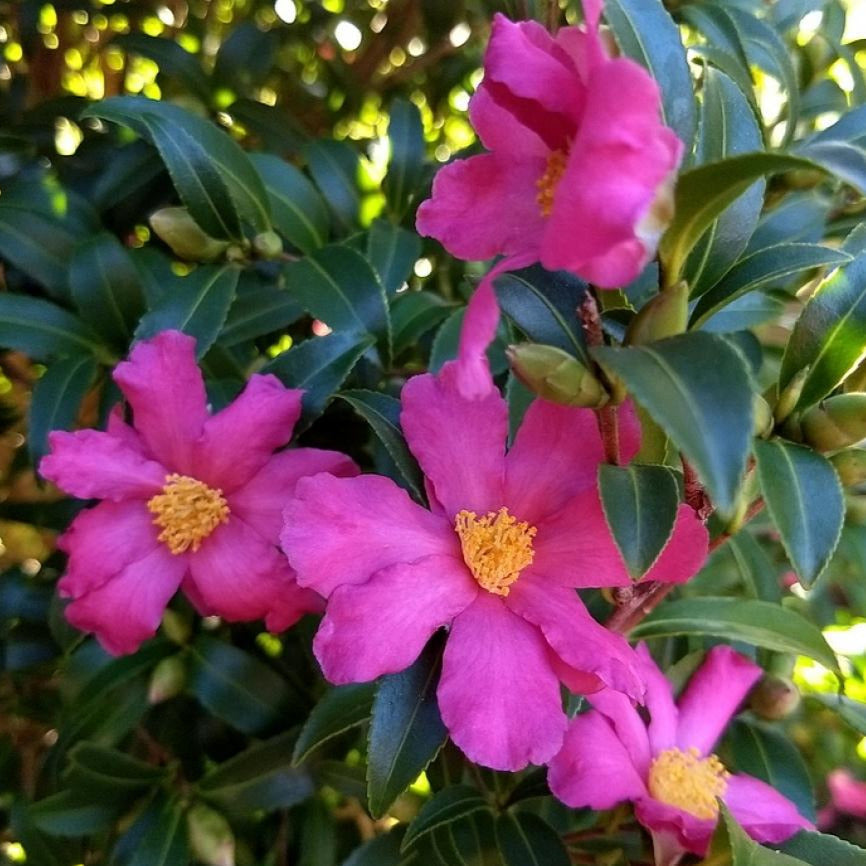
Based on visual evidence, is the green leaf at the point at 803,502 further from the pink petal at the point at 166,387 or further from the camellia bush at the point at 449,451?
the pink petal at the point at 166,387

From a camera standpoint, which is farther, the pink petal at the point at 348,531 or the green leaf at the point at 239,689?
the green leaf at the point at 239,689

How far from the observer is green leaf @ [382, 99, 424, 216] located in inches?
40.0

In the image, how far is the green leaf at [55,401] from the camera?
79 cm

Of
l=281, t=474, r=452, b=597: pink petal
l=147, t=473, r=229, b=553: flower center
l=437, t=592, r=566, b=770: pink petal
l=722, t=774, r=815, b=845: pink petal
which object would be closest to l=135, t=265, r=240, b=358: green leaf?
l=147, t=473, r=229, b=553: flower center

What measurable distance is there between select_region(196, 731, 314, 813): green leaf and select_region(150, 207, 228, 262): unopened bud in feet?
1.50

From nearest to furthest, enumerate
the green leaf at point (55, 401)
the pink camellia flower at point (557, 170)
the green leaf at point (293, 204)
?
the pink camellia flower at point (557, 170) → the green leaf at point (55, 401) → the green leaf at point (293, 204)

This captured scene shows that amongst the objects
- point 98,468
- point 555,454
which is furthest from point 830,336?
point 98,468

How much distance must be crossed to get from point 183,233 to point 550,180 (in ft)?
1.42

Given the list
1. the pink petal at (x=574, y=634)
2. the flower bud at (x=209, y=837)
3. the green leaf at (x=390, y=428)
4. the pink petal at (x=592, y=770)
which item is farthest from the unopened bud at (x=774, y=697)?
the flower bud at (x=209, y=837)

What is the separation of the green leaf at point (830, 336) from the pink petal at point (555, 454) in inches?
4.9

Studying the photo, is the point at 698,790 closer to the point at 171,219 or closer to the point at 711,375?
the point at 711,375

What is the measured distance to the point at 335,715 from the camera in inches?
27.4

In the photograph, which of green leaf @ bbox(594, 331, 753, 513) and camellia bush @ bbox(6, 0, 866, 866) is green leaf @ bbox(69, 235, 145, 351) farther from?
green leaf @ bbox(594, 331, 753, 513)

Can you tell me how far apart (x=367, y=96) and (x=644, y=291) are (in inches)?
30.2
